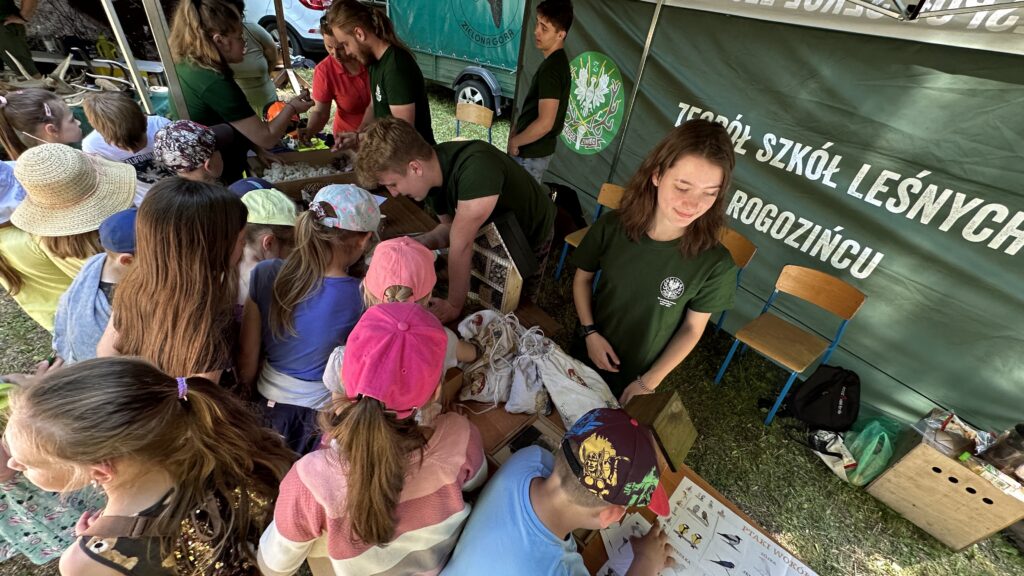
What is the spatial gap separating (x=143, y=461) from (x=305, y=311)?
66 centimetres

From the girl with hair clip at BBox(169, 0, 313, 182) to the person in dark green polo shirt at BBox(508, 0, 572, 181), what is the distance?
1.94m

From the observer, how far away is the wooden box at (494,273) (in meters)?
2.07

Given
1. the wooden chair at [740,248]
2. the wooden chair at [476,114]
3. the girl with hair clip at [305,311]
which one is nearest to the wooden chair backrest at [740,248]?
the wooden chair at [740,248]

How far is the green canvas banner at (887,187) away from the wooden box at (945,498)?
77 centimetres

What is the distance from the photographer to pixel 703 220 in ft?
5.57

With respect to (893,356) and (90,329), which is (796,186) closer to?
(893,356)

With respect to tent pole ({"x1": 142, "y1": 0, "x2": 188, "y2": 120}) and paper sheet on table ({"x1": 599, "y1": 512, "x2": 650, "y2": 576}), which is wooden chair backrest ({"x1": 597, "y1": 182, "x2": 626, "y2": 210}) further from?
tent pole ({"x1": 142, "y1": 0, "x2": 188, "y2": 120})

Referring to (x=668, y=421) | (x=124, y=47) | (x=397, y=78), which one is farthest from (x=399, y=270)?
(x=124, y=47)

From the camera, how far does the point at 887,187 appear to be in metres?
2.81

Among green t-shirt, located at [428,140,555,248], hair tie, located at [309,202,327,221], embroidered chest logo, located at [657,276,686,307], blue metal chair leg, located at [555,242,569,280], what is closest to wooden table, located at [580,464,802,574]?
embroidered chest logo, located at [657,276,686,307]

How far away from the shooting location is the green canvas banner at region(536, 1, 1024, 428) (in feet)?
8.10

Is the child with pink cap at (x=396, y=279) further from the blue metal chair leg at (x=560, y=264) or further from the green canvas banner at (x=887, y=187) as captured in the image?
the green canvas banner at (x=887, y=187)

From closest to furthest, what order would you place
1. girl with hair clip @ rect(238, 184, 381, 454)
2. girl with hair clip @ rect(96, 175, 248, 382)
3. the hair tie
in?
1. girl with hair clip @ rect(96, 175, 248, 382)
2. girl with hair clip @ rect(238, 184, 381, 454)
3. the hair tie

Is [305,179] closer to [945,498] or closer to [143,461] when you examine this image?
[143,461]
